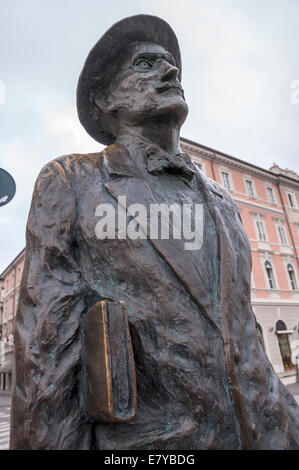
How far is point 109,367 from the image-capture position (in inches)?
40.6

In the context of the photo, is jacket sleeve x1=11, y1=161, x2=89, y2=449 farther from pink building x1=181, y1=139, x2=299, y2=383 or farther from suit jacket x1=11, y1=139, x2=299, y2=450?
pink building x1=181, y1=139, x2=299, y2=383

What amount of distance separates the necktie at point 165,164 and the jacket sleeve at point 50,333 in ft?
1.25

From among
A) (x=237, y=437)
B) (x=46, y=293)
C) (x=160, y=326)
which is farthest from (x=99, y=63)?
(x=237, y=437)

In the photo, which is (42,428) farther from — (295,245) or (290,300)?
(295,245)

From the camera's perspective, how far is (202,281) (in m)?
1.29

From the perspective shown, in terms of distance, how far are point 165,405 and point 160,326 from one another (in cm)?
25

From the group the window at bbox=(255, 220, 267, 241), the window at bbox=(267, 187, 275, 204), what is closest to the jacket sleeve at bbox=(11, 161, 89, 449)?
the window at bbox=(255, 220, 267, 241)

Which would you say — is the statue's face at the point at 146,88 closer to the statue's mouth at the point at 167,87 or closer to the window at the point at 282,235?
the statue's mouth at the point at 167,87

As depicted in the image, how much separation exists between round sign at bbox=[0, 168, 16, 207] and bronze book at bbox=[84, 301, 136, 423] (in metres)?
2.99

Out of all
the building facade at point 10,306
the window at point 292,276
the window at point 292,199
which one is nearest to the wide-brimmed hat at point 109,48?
the window at point 292,276

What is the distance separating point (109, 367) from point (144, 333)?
0.67ft

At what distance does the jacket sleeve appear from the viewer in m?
1.03

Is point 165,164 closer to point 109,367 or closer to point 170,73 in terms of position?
point 170,73

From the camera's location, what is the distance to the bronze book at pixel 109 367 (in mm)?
1010
